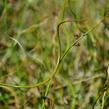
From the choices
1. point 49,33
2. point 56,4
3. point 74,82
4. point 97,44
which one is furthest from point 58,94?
point 56,4

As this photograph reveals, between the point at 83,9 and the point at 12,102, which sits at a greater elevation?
the point at 83,9

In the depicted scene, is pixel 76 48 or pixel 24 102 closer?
pixel 24 102

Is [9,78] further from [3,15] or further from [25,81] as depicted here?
[3,15]

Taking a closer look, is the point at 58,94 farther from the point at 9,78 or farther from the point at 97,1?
the point at 97,1

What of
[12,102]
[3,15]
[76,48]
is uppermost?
[3,15]

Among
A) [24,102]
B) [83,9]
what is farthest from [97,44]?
[24,102]

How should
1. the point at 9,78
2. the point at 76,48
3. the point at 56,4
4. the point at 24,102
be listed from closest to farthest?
the point at 24,102
the point at 9,78
the point at 76,48
the point at 56,4

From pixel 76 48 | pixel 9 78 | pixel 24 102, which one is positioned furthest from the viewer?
pixel 76 48
